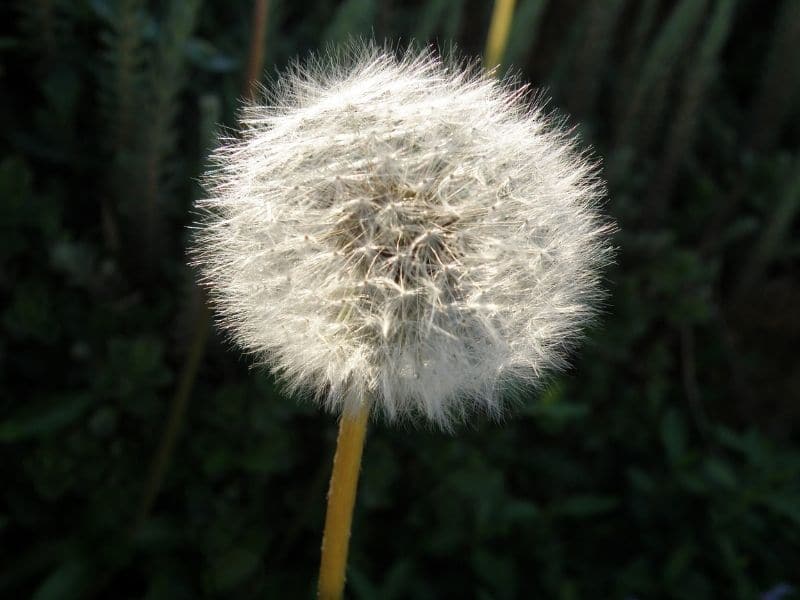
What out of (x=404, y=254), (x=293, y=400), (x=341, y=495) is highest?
(x=293, y=400)

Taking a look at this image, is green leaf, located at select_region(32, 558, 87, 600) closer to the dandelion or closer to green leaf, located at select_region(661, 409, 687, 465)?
the dandelion

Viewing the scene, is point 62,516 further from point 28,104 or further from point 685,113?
point 685,113

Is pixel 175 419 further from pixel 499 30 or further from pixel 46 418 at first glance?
pixel 499 30

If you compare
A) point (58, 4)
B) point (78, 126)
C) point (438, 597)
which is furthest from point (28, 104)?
point (438, 597)

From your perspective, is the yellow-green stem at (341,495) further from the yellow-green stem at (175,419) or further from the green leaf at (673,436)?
the green leaf at (673,436)

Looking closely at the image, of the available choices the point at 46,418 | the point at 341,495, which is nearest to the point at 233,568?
the point at 46,418

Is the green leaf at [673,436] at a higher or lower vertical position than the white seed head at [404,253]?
higher

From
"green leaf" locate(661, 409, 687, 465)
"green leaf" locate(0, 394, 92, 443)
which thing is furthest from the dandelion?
"green leaf" locate(661, 409, 687, 465)

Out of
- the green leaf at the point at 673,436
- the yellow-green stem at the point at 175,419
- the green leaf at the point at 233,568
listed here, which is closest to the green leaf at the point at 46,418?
the yellow-green stem at the point at 175,419
